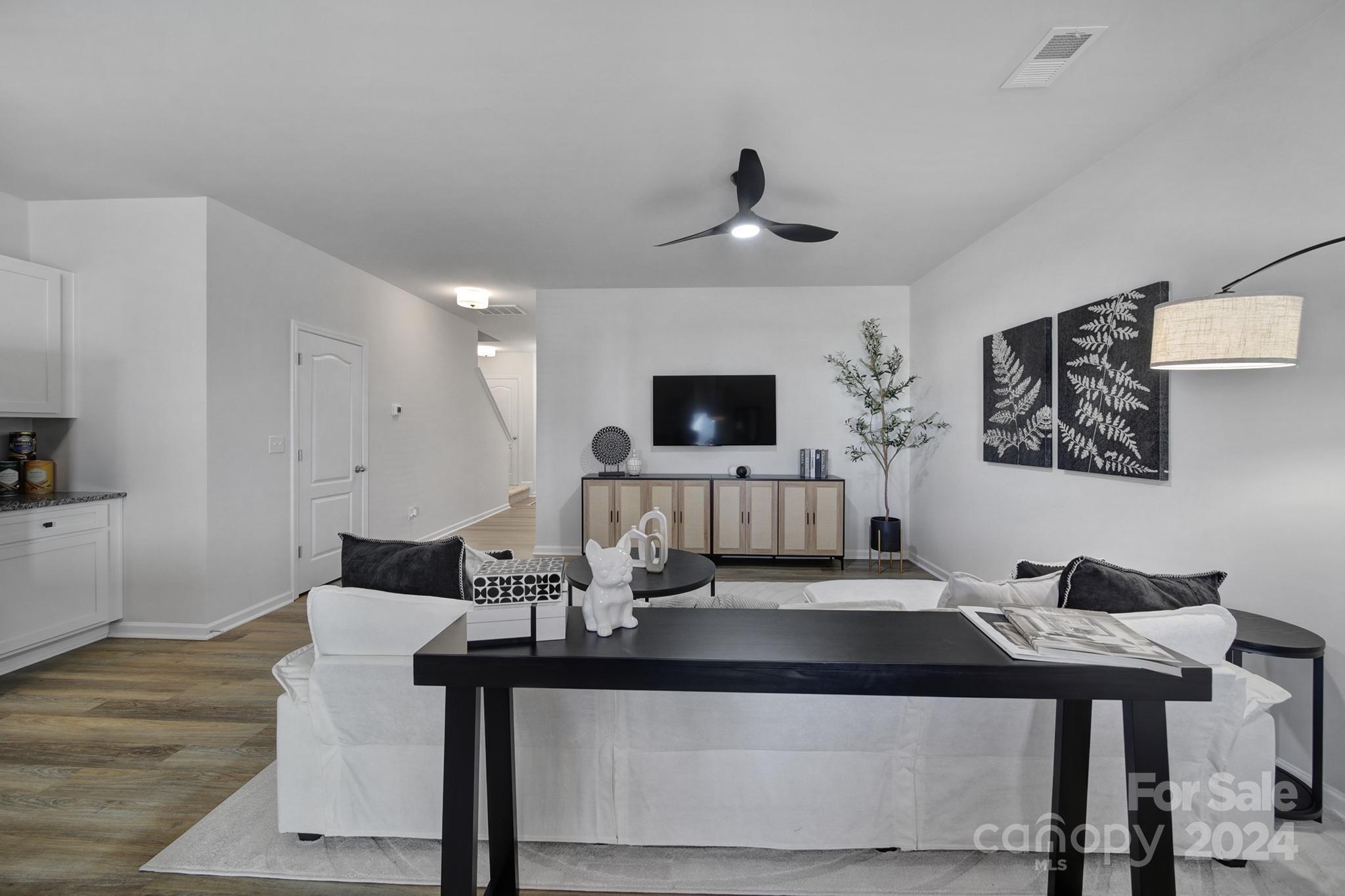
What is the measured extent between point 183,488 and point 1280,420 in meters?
5.02

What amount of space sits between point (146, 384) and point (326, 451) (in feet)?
3.91

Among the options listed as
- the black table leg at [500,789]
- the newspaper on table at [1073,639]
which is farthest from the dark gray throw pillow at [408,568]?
the newspaper on table at [1073,639]

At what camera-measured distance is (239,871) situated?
66.1 inches

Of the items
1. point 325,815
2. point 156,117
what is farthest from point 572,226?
point 325,815

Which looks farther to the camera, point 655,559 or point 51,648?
point 51,648

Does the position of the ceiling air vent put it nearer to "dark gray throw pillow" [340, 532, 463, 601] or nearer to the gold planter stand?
"dark gray throw pillow" [340, 532, 463, 601]

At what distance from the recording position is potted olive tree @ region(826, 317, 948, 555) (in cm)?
539

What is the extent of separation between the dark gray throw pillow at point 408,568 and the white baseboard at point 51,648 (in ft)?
8.20

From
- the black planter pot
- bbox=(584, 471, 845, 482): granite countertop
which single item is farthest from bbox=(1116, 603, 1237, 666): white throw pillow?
bbox=(584, 471, 845, 482): granite countertop

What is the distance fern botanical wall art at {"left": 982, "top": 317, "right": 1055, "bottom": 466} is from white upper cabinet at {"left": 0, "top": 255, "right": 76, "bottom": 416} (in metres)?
5.47

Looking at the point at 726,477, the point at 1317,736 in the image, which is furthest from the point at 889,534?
the point at 1317,736

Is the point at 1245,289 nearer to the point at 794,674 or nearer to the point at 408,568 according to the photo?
the point at 794,674

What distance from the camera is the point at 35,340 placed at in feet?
11.0

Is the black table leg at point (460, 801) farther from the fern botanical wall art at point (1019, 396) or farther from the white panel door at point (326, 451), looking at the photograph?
the white panel door at point (326, 451)
